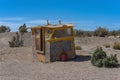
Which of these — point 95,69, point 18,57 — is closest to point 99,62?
point 95,69

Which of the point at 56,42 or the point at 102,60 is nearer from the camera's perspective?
the point at 102,60

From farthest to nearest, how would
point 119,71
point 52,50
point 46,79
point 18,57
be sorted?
point 18,57 < point 52,50 < point 119,71 < point 46,79

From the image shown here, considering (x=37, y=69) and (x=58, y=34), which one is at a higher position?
(x=58, y=34)

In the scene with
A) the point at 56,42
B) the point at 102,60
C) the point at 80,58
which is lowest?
the point at 80,58

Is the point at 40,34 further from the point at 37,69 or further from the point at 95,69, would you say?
the point at 95,69

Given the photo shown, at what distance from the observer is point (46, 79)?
553 inches

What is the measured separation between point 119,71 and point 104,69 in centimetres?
98

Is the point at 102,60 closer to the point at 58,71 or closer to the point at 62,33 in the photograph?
the point at 58,71

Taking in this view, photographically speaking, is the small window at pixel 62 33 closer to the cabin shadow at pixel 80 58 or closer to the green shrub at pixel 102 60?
the cabin shadow at pixel 80 58

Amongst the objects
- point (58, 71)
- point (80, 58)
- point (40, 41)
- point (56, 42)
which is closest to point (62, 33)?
point (56, 42)

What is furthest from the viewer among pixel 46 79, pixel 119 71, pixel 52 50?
pixel 52 50

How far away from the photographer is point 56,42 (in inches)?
794

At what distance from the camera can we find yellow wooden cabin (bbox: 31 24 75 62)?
794 inches

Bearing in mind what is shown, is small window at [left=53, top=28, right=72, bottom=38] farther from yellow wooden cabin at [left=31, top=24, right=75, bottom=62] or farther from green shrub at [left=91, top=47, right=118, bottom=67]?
green shrub at [left=91, top=47, right=118, bottom=67]
